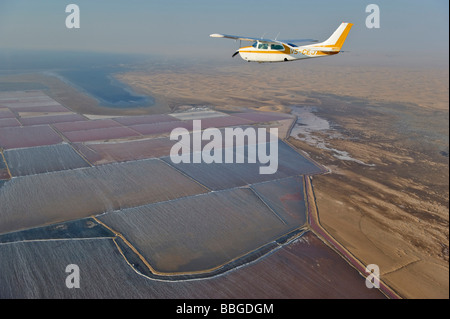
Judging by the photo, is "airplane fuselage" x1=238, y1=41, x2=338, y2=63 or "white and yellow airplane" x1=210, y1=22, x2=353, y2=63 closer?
"white and yellow airplane" x1=210, y1=22, x2=353, y2=63

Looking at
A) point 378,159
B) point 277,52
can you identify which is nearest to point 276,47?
point 277,52

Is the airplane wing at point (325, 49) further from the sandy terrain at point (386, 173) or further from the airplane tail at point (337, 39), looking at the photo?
the sandy terrain at point (386, 173)

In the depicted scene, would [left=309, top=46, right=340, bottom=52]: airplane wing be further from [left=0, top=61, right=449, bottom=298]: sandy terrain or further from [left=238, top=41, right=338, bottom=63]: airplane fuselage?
[left=0, top=61, right=449, bottom=298]: sandy terrain

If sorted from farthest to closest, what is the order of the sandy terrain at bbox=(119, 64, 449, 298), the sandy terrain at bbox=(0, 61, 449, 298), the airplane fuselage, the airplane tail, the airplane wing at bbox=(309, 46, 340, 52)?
the airplane fuselage → the airplane tail → the airplane wing at bbox=(309, 46, 340, 52) → the sandy terrain at bbox=(0, 61, 449, 298) → the sandy terrain at bbox=(119, 64, 449, 298)

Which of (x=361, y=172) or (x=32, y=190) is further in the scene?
(x=361, y=172)

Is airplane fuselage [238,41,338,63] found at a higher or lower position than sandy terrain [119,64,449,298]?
higher

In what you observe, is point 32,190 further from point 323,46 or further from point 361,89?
point 361,89

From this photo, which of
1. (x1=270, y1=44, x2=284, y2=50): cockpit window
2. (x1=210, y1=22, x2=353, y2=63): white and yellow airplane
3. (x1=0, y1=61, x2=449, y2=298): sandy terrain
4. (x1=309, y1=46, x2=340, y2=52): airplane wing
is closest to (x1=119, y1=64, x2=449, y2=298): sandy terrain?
(x1=0, y1=61, x2=449, y2=298): sandy terrain
